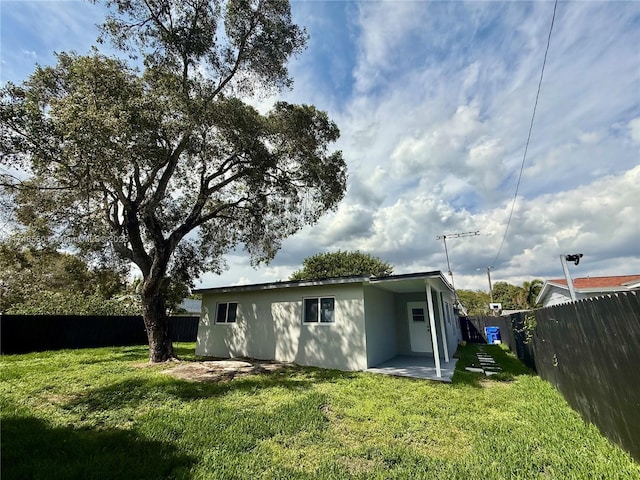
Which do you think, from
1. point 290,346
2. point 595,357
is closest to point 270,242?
point 290,346

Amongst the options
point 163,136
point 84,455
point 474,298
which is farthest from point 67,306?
point 474,298

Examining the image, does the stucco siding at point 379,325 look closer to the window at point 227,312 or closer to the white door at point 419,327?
the white door at point 419,327

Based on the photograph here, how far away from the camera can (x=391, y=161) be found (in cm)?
1102

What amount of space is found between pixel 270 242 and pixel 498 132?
8.56 m

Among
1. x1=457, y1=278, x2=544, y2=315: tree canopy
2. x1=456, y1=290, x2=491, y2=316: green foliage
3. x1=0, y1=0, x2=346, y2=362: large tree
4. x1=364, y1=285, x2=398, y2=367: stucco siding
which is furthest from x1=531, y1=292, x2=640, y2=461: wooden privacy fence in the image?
x1=456, y1=290, x2=491, y2=316: green foliage

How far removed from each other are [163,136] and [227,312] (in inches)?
249

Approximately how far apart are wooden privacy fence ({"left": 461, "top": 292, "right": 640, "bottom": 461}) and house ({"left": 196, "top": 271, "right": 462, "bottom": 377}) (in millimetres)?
2595

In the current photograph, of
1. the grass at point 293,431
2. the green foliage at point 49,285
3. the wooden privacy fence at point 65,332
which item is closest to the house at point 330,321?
the grass at point 293,431

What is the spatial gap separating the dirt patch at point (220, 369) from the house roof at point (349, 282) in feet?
7.69

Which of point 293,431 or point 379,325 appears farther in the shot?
point 379,325

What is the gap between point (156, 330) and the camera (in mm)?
8859

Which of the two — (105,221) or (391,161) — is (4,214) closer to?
(105,221)

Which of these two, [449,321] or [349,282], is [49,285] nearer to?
[349,282]

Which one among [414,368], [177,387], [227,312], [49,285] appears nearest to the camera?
[177,387]
